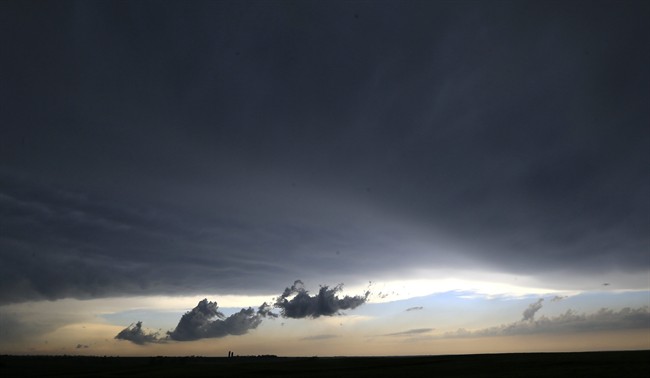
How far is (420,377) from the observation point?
271ft

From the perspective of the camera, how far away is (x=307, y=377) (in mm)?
91438

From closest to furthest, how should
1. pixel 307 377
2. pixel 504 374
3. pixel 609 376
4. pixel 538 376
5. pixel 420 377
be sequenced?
pixel 609 376, pixel 538 376, pixel 504 374, pixel 420 377, pixel 307 377

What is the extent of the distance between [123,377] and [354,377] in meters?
71.1

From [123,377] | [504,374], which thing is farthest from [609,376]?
[123,377]

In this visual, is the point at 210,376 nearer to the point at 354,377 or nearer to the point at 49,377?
the point at 354,377

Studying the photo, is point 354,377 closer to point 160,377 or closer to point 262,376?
point 262,376

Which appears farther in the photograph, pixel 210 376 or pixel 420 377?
pixel 210 376

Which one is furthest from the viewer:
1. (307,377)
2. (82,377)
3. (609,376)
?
(82,377)

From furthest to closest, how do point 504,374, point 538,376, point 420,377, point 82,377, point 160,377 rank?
1. point 82,377
2. point 160,377
3. point 420,377
4. point 504,374
5. point 538,376

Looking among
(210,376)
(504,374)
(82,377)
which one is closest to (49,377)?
(82,377)

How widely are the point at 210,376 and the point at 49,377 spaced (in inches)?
1934

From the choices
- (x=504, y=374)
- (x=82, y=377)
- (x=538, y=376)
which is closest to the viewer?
(x=538, y=376)

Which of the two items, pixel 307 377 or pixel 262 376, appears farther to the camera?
pixel 262 376

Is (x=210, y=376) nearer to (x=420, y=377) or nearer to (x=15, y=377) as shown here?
(x=420, y=377)
